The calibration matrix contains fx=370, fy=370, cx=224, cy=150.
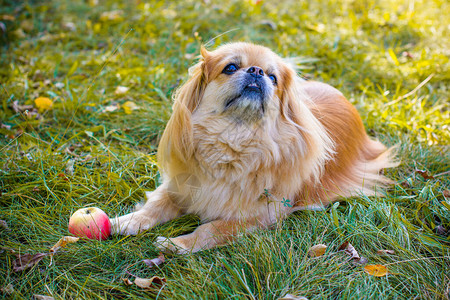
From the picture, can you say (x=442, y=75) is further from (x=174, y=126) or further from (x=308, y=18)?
(x=174, y=126)

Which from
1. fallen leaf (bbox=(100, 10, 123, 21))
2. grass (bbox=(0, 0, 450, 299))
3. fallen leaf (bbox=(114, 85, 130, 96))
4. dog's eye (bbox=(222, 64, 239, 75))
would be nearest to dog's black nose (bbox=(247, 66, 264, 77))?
dog's eye (bbox=(222, 64, 239, 75))

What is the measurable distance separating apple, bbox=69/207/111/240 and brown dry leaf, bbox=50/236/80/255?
5cm

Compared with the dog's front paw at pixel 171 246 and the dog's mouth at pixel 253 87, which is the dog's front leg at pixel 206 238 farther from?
the dog's mouth at pixel 253 87

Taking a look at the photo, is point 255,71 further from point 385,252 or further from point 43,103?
point 43,103

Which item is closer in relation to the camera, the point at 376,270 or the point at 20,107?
the point at 376,270

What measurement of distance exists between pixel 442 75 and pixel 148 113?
128 inches

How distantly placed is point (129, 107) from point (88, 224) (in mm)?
1702

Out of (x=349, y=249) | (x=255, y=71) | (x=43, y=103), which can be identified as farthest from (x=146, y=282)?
(x=43, y=103)

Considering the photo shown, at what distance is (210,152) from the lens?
7.40 feet

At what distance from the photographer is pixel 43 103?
3.41 metres

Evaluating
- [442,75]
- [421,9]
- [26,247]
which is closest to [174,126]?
[26,247]

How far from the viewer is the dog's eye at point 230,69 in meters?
2.39

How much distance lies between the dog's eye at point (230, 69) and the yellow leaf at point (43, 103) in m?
1.91

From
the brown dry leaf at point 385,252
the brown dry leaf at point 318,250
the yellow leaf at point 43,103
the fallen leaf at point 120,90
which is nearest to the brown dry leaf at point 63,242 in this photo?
the brown dry leaf at point 318,250
